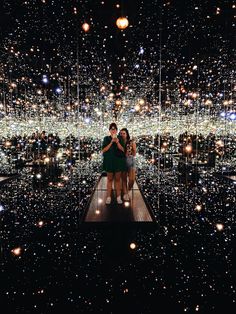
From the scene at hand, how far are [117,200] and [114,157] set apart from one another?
91cm

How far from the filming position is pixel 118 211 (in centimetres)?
433

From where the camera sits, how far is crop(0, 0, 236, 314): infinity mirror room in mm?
2254

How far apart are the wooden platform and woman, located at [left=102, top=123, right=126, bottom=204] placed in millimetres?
235

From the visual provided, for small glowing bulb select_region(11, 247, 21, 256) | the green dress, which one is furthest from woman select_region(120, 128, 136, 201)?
small glowing bulb select_region(11, 247, 21, 256)

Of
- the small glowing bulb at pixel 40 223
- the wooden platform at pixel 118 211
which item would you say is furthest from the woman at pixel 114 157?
the small glowing bulb at pixel 40 223

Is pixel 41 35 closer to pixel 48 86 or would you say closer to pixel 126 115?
pixel 48 86

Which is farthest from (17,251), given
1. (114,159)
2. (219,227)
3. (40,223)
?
(219,227)

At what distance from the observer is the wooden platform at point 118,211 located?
3916mm

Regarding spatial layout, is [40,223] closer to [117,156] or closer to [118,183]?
[118,183]

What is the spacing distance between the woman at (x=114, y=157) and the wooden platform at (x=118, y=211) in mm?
235

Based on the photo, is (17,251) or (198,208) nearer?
(17,251)

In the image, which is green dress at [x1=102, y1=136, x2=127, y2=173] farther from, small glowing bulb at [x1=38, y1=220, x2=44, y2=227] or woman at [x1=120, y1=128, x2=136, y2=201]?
small glowing bulb at [x1=38, y1=220, x2=44, y2=227]

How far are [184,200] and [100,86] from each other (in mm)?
9447

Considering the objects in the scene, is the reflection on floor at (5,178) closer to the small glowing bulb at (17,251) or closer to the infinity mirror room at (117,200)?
the infinity mirror room at (117,200)
